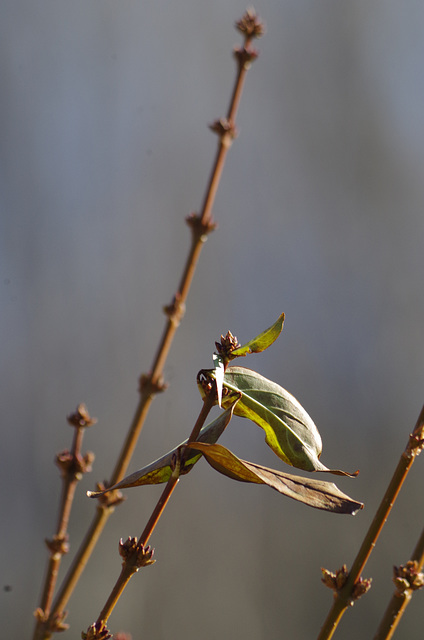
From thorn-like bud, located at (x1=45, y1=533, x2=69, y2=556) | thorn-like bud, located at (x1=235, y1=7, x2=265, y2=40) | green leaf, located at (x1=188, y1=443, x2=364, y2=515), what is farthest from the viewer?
thorn-like bud, located at (x1=235, y1=7, x2=265, y2=40)

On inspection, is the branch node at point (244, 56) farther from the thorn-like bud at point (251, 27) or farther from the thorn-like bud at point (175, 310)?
the thorn-like bud at point (175, 310)

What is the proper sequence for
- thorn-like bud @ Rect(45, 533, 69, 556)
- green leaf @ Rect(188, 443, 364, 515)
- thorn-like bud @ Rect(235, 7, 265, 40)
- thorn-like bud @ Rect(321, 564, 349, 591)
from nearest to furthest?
green leaf @ Rect(188, 443, 364, 515) → thorn-like bud @ Rect(321, 564, 349, 591) → thorn-like bud @ Rect(45, 533, 69, 556) → thorn-like bud @ Rect(235, 7, 265, 40)

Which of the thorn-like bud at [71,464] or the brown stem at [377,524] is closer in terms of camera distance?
the brown stem at [377,524]

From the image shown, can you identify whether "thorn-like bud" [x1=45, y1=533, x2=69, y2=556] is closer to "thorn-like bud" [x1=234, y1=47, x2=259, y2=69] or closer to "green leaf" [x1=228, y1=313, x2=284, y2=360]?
"green leaf" [x1=228, y1=313, x2=284, y2=360]

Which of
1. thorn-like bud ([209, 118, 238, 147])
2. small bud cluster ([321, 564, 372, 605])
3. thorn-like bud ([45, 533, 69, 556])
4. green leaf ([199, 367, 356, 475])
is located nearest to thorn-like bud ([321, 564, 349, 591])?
small bud cluster ([321, 564, 372, 605])

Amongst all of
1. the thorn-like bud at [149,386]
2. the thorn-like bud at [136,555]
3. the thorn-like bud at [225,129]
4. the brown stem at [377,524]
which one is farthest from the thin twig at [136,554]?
the thorn-like bud at [225,129]

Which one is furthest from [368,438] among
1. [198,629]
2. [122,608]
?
[122,608]

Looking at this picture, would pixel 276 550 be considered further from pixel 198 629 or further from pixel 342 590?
pixel 342 590
